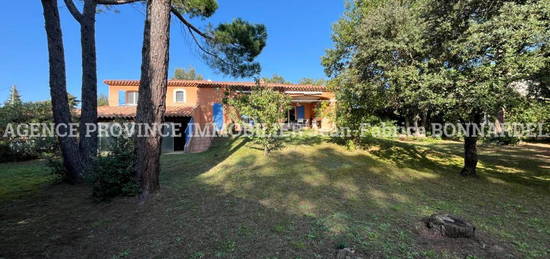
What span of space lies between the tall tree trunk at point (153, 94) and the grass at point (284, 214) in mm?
681

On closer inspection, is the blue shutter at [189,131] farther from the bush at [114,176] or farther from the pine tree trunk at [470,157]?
the pine tree trunk at [470,157]

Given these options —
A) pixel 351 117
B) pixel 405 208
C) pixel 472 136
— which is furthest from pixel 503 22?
pixel 351 117

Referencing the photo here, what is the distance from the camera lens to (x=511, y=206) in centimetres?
584

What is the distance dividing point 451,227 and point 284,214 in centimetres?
296

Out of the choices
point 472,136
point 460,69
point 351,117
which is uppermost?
point 460,69

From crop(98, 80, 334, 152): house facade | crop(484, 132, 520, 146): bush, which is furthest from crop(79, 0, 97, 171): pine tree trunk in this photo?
crop(484, 132, 520, 146): bush

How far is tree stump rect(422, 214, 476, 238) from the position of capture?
381 centimetres

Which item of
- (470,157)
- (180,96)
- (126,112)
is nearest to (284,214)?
(470,157)

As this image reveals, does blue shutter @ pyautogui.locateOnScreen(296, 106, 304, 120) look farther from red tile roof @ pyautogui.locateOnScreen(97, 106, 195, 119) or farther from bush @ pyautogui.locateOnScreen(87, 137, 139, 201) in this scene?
bush @ pyautogui.locateOnScreen(87, 137, 139, 201)

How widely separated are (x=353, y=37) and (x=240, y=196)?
28.4ft

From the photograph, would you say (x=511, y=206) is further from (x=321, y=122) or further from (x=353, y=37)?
(x=321, y=122)

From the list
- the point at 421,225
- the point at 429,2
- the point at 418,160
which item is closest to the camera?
the point at 421,225

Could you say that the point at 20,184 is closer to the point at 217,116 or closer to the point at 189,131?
the point at 189,131

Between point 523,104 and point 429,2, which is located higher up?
point 429,2
